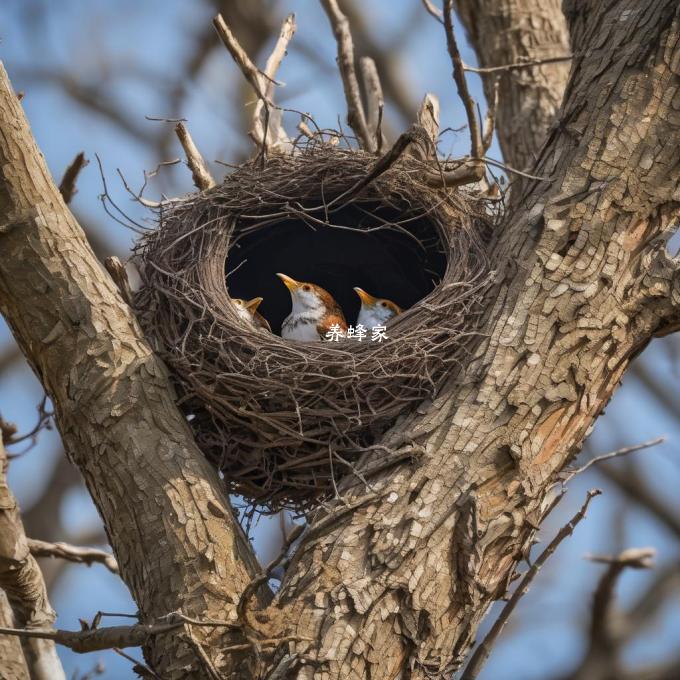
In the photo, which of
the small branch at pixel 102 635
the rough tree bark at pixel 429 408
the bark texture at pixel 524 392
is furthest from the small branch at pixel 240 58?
the small branch at pixel 102 635

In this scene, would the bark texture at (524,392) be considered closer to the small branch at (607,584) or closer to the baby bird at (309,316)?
the small branch at (607,584)

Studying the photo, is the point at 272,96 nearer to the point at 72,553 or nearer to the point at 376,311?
the point at 376,311

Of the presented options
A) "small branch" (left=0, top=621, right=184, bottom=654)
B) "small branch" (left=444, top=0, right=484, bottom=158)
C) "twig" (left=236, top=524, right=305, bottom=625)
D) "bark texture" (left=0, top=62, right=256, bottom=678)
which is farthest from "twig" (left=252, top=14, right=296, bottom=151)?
"small branch" (left=0, top=621, right=184, bottom=654)

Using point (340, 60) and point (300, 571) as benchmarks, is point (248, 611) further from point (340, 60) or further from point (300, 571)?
point (340, 60)

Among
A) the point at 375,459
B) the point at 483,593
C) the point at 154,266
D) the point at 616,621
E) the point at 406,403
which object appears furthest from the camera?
the point at 616,621

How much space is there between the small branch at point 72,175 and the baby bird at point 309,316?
3.40 ft

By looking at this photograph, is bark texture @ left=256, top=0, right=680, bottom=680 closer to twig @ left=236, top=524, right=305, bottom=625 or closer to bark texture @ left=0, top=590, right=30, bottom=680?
twig @ left=236, top=524, right=305, bottom=625

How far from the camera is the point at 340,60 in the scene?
438 centimetres

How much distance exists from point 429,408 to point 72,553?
1754mm

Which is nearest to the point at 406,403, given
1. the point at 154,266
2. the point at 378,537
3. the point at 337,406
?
the point at 337,406

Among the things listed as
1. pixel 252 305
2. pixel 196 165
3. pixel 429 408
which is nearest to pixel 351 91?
pixel 196 165

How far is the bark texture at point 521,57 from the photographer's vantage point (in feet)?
14.8

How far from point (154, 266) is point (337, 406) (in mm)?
910

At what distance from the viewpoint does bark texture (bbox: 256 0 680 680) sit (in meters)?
2.47
